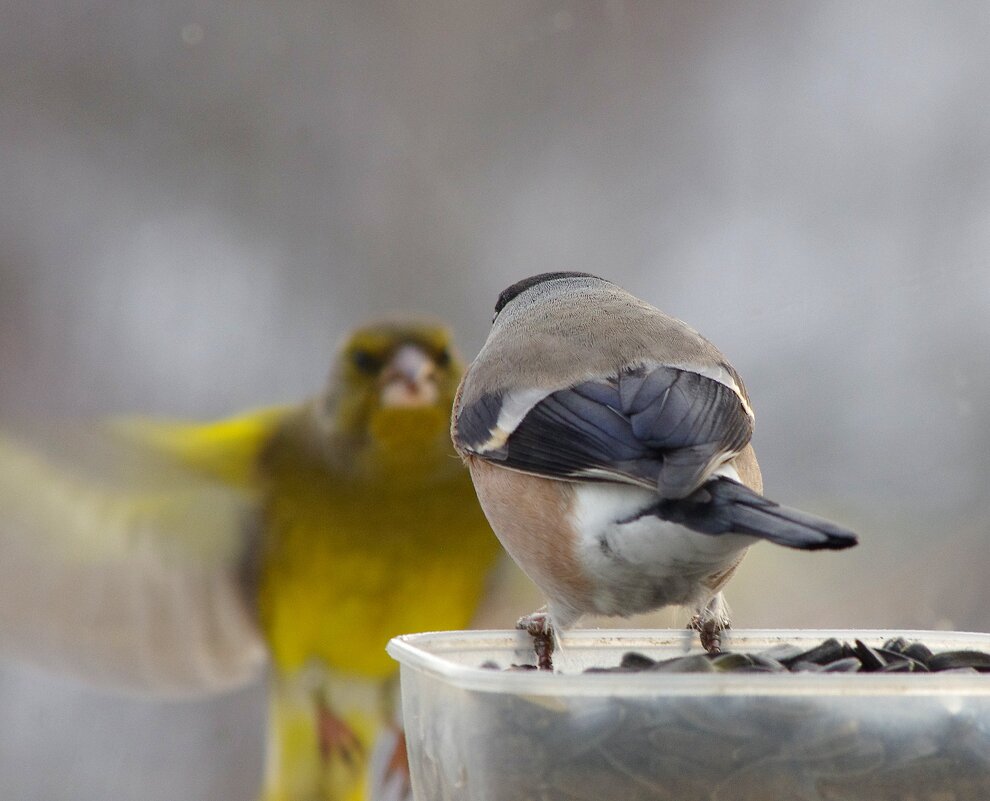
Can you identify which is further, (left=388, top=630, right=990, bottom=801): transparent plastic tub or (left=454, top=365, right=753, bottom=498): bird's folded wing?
(left=454, top=365, right=753, bottom=498): bird's folded wing

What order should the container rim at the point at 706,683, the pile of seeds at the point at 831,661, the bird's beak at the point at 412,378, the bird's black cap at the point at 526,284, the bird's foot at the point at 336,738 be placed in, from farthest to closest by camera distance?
the bird's foot at the point at 336,738, the bird's beak at the point at 412,378, the bird's black cap at the point at 526,284, the pile of seeds at the point at 831,661, the container rim at the point at 706,683

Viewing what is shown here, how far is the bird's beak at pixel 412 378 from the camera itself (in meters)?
1.39

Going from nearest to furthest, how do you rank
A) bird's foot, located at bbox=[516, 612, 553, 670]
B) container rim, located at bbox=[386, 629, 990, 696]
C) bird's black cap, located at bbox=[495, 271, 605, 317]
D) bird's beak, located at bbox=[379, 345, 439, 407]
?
container rim, located at bbox=[386, 629, 990, 696] < bird's foot, located at bbox=[516, 612, 553, 670] < bird's black cap, located at bbox=[495, 271, 605, 317] < bird's beak, located at bbox=[379, 345, 439, 407]

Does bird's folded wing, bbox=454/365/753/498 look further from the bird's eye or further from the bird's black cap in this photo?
the bird's eye

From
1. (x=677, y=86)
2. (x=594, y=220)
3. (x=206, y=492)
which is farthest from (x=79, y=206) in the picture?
(x=677, y=86)

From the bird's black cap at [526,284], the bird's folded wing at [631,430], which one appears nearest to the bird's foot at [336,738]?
the bird's black cap at [526,284]

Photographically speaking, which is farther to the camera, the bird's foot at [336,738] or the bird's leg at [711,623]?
the bird's foot at [336,738]

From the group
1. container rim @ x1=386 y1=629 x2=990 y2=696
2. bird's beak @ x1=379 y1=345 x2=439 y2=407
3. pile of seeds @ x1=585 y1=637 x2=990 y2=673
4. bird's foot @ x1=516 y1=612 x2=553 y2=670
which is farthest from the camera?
bird's beak @ x1=379 y1=345 x2=439 y2=407

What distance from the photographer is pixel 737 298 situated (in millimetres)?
1485

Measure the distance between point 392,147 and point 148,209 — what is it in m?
0.33

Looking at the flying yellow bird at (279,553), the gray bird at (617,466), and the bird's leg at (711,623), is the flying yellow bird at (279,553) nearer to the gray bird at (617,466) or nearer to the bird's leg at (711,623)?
the gray bird at (617,466)

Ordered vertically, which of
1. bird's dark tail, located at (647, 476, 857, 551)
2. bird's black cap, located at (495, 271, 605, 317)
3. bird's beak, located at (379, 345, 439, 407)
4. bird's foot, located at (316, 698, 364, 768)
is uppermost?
bird's black cap, located at (495, 271, 605, 317)

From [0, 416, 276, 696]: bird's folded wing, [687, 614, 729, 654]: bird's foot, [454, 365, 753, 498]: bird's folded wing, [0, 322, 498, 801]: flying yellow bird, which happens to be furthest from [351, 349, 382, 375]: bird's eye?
[687, 614, 729, 654]: bird's foot

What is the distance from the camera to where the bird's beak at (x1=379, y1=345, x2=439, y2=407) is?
4.57ft
